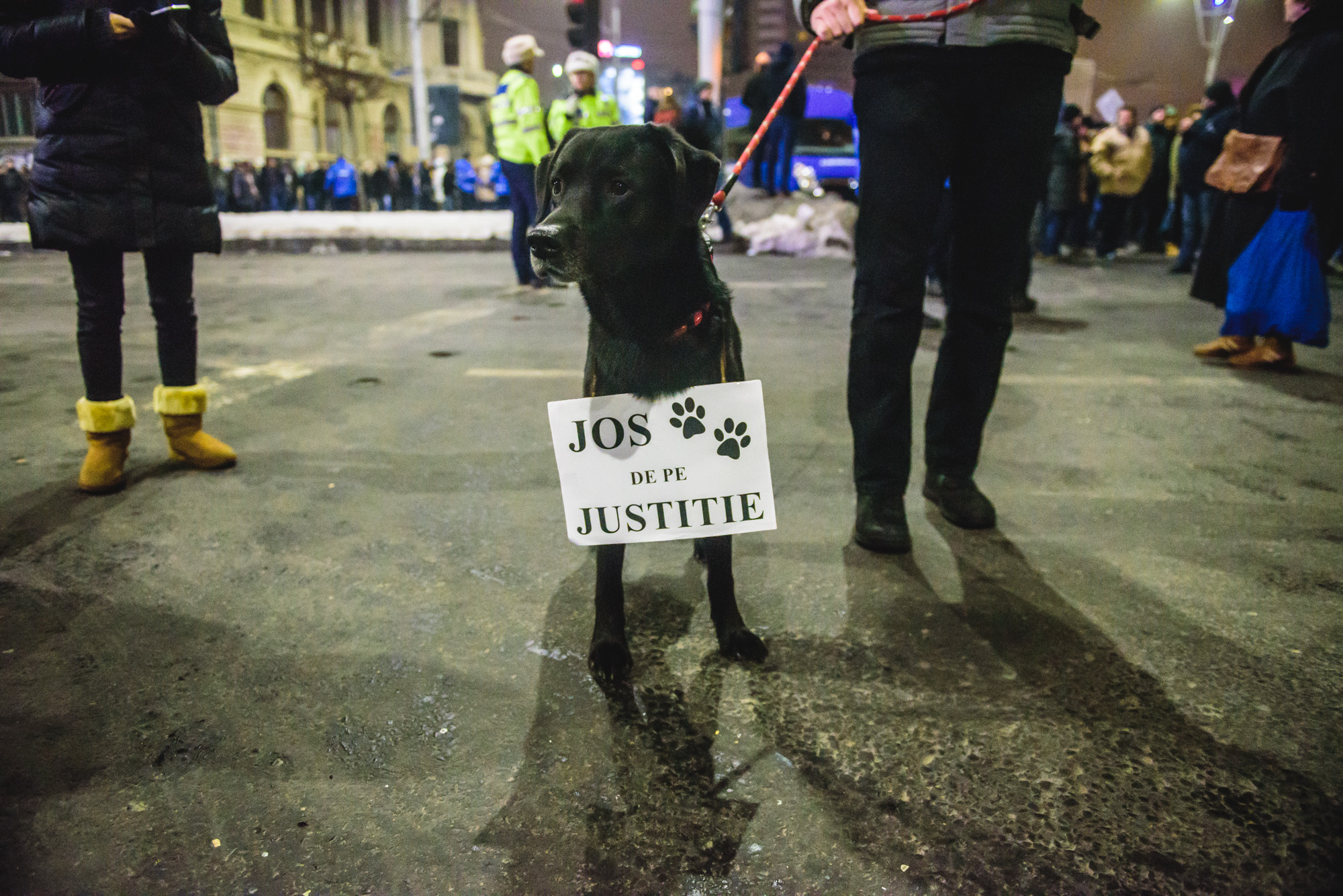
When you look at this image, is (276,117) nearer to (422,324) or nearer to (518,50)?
(518,50)

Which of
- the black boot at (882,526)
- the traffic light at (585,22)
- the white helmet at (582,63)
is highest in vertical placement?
the traffic light at (585,22)

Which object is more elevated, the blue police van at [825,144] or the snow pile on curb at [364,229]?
the blue police van at [825,144]

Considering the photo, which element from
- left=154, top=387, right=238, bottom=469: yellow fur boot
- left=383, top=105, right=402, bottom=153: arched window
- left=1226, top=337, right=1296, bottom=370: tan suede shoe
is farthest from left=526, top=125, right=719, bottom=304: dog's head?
left=383, top=105, right=402, bottom=153: arched window

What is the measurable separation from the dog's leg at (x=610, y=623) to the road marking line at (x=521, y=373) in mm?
2569

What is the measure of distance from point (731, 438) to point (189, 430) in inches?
87.7

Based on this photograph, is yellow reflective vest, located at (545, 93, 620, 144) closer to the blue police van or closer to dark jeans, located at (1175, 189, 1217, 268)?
dark jeans, located at (1175, 189, 1217, 268)

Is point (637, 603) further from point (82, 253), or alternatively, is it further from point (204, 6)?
point (204, 6)

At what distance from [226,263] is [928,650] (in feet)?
34.3

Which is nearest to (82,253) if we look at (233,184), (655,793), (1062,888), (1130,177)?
(655,793)

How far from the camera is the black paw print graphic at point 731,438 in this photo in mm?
1639

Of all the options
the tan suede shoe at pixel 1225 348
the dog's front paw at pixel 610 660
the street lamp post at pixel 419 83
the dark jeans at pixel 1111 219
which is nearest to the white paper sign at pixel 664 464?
the dog's front paw at pixel 610 660

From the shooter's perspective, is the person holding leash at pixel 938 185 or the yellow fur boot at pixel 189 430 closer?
the person holding leash at pixel 938 185

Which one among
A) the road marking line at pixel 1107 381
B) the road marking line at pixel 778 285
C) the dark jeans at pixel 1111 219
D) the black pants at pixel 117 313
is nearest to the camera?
the black pants at pixel 117 313

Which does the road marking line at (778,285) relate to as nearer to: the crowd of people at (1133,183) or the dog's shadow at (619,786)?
the crowd of people at (1133,183)
